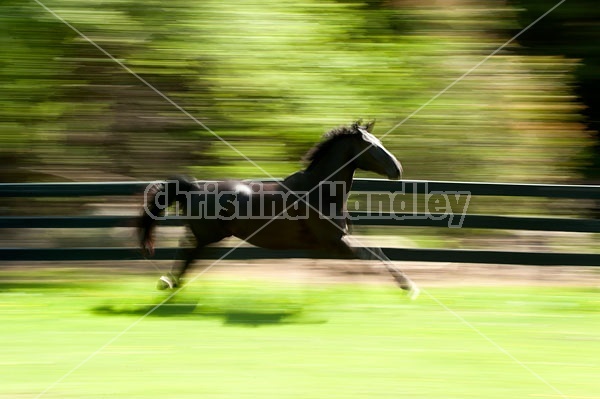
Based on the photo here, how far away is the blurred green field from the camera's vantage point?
17.7ft

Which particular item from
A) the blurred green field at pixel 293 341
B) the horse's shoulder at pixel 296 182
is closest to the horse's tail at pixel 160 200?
the blurred green field at pixel 293 341

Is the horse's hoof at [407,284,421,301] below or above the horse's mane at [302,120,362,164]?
below

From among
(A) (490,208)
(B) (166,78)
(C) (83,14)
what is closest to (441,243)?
(A) (490,208)

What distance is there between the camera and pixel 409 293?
25.6ft

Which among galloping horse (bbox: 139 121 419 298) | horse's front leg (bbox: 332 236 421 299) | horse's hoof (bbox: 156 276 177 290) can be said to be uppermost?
galloping horse (bbox: 139 121 419 298)

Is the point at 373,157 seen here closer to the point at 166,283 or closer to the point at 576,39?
the point at 166,283

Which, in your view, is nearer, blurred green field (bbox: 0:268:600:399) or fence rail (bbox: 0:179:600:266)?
blurred green field (bbox: 0:268:600:399)

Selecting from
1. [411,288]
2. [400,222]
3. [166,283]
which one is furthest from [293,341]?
[400,222]

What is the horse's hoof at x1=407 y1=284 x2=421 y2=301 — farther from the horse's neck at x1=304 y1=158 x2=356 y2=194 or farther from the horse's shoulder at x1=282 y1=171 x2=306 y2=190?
the horse's shoulder at x1=282 y1=171 x2=306 y2=190

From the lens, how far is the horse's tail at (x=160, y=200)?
7.90 m

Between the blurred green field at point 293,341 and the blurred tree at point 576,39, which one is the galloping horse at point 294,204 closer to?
the blurred green field at point 293,341

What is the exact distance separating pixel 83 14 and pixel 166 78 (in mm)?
1682

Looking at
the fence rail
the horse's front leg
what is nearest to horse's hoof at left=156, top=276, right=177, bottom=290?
the fence rail

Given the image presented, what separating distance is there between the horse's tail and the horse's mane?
1.29m
